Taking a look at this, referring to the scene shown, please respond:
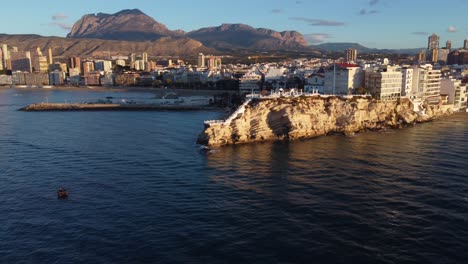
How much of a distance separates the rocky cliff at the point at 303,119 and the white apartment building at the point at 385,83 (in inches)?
160

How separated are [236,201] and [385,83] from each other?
43971 millimetres

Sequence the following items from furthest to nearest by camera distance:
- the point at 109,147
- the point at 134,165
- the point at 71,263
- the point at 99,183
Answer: the point at 109,147, the point at 134,165, the point at 99,183, the point at 71,263

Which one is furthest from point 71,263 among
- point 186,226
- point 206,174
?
point 206,174

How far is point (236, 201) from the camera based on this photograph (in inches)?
970

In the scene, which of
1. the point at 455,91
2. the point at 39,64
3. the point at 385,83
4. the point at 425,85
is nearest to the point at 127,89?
the point at 39,64

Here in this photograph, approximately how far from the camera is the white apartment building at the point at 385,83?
59844mm

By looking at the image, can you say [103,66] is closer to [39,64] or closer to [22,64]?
[39,64]

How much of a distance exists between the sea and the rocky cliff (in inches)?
85.4

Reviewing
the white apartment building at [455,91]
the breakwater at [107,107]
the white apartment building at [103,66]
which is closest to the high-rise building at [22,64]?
the white apartment building at [103,66]

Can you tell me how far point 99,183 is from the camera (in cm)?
2859

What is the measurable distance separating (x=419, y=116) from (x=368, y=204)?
39.6 meters

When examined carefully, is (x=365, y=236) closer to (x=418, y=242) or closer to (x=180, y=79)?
(x=418, y=242)

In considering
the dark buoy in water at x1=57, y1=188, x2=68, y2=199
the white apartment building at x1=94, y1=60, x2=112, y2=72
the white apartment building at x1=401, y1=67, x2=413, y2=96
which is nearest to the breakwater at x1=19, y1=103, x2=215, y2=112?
the white apartment building at x1=401, y1=67, x2=413, y2=96

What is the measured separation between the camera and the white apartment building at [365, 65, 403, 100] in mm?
59844
